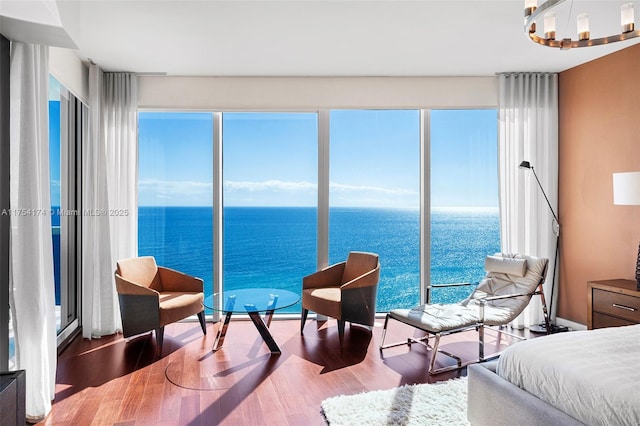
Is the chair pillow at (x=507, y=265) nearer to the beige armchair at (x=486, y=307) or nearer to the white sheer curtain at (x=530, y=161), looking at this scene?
the beige armchair at (x=486, y=307)

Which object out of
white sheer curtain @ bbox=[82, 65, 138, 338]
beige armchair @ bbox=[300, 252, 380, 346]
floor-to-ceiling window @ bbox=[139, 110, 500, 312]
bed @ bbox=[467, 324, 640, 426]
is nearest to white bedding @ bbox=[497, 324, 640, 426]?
bed @ bbox=[467, 324, 640, 426]

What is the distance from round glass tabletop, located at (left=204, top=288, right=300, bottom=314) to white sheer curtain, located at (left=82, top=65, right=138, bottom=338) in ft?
4.10

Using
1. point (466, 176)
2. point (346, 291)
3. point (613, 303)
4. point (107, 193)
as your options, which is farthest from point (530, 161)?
point (107, 193)

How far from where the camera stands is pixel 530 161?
4.69 meters

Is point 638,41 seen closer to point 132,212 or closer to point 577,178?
point 577,178

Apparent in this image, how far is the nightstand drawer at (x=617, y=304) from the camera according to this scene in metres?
3.42

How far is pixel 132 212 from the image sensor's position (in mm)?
4586

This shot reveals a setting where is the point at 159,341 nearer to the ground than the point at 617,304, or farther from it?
nearer to the ground

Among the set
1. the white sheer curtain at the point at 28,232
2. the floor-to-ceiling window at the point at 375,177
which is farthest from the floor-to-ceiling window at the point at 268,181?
the white sheer curtain at the point at 28,232

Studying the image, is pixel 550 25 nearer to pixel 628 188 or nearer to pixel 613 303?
pixel 628 188

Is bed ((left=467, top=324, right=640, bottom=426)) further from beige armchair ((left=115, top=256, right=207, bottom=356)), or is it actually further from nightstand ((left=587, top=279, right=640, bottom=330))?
beige armchair ((left=115, top=256, right=207, bottom=356))

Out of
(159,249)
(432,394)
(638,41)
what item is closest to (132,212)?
(159,249)

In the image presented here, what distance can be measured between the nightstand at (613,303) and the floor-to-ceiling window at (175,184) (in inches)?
148

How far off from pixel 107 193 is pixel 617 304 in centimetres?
473
